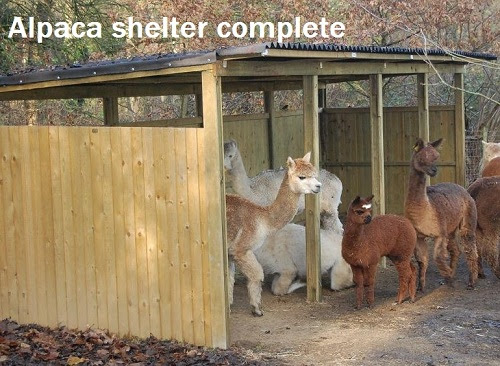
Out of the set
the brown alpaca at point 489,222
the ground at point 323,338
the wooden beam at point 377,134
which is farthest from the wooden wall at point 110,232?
the brown alpaca at point 489,222

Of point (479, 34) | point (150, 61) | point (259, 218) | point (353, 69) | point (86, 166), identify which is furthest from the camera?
point (479, 34)

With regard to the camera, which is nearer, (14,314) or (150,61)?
(150,61)

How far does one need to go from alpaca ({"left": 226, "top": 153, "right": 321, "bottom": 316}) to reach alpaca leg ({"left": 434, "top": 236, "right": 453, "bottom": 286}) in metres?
1.73

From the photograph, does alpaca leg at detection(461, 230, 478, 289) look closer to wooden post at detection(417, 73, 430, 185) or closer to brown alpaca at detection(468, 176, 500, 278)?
brown alpaca at detection(468, 176, 500, 278)

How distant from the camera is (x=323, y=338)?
8.27 meters

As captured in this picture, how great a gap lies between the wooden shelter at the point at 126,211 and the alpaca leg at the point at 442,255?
238cm

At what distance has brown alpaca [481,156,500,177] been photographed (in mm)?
12602

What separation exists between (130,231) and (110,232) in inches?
8.9

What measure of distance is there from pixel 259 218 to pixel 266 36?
10179mm

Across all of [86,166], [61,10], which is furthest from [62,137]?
[61,10]

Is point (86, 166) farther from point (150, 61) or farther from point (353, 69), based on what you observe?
point (353, 69)

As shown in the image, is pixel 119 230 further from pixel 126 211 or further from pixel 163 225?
pixel 163 225

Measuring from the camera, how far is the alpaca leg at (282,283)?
10.3 meters

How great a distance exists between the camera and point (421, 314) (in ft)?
30.0
